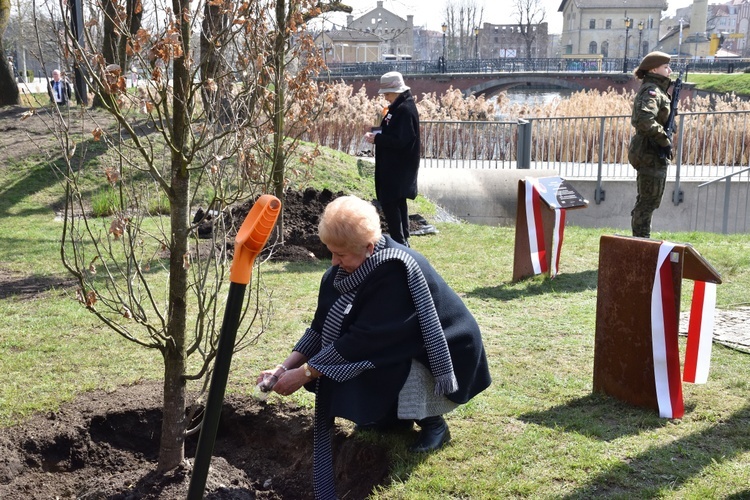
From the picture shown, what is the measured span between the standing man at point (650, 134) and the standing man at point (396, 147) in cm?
219

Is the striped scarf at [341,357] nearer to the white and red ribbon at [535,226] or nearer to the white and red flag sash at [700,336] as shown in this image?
the white and red flag sash at [700,336]

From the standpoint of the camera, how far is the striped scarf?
3479mm

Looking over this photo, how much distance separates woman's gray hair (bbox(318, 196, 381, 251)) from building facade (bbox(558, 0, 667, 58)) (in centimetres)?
12488

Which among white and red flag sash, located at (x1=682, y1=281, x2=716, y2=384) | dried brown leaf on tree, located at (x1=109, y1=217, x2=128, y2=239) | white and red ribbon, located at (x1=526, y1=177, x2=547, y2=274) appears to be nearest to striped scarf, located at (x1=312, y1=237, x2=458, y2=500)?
dried brown leaf on tree, located at (x1=109, y1=217, x2=128, y2=239)

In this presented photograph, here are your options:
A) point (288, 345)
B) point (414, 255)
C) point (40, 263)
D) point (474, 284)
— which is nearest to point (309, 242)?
point (474, 284)

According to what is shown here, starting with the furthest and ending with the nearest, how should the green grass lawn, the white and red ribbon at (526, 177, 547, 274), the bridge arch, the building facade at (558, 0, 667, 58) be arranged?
1. the building facade at (558, 0, 667, 58)
2. the bridge arch
3. the white and red ribbon at (526, 177, 547, 274)
4. the green grass lawn

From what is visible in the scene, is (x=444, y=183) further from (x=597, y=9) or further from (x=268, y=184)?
(x=597, y=9)

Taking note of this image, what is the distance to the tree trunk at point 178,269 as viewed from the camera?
128 inches

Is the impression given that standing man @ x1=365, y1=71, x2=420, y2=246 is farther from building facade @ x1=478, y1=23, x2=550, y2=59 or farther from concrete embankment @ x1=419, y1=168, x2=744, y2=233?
building facade @ x1=478, y1=23, x2=550, y2=59

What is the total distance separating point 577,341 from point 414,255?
2562 millimetres

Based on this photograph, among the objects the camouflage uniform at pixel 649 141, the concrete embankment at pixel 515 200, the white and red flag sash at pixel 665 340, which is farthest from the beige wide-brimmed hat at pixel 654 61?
the concrete embankment at pixel 515 200

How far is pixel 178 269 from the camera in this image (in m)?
3.44

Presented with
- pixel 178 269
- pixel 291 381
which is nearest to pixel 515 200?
pixel 291 381

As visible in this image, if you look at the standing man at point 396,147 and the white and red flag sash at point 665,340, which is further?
the standing man at point 396,147
